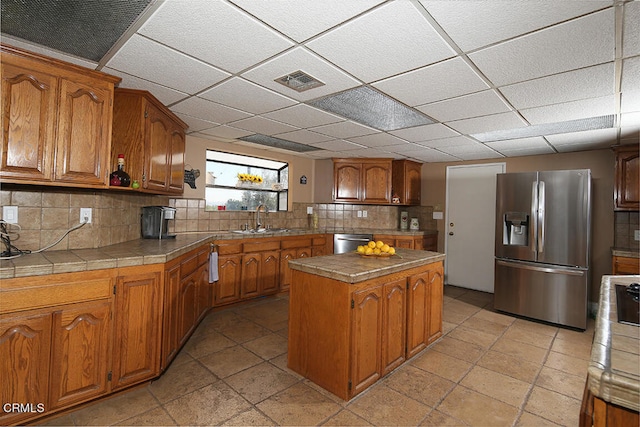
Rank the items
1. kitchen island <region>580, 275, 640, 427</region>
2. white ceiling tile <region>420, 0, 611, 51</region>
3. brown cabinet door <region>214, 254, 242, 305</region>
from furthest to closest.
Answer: brown cabinet door <region>214, 254, 242, 305</region> → white ceiling tile <region>420, 0, 611, 51</region> → kitchen island <region>580, 275, 640, 427</region>

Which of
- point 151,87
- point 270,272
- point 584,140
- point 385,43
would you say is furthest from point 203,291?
point 584,140

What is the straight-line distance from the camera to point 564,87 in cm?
223

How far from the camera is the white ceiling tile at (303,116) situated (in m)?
2.88

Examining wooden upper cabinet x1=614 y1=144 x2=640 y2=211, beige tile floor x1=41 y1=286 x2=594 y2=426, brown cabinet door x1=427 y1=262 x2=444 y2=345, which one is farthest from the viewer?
wooden upper cabinet x1=614 y1=144 x2=640 y2=211

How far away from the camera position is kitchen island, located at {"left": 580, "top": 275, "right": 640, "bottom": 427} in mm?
776

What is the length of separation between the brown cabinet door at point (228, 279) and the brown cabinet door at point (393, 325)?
2178 millimetres

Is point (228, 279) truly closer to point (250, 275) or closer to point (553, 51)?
point (250, 275)

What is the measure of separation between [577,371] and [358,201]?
11.5 ft

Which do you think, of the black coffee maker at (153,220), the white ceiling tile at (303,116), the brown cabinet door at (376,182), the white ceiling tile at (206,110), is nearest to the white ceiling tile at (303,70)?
the white ceiling tile at (303,116)

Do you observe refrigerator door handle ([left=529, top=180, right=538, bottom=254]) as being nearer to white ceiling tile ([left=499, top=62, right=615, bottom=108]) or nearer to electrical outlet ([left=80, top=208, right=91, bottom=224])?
white ceiling tile ([left=499, top=62, right=615, bottom=108])

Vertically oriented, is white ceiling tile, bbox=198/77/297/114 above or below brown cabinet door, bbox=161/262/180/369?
above

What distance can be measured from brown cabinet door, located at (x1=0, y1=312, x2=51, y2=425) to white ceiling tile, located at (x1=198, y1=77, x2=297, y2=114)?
1862mm

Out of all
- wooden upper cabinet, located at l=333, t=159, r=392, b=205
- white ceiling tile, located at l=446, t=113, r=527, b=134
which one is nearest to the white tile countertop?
white ceiling tile, located at l=446, t=113, r=527, b=134

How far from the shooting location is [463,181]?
5.34 meters
